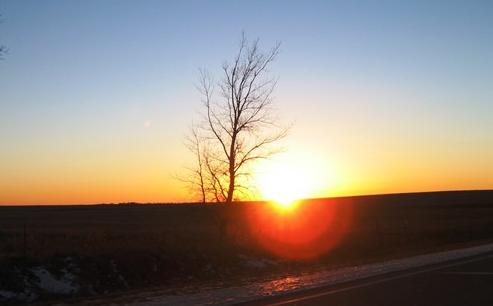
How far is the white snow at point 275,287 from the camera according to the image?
14820mm

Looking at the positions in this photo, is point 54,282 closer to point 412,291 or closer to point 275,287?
point 275,287

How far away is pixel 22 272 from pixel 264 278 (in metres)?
7.04

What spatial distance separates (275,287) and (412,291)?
3410 mm

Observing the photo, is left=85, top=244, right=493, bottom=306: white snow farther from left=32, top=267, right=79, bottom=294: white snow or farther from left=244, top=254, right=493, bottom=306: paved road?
left=32, top=267, right=79, bottom=294: white snow

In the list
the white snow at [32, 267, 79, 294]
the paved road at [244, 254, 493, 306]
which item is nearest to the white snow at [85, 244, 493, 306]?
the paved road at [244, 254, 493, 306]

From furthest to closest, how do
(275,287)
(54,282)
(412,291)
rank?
(54,282)
(275,287)
(412,291)

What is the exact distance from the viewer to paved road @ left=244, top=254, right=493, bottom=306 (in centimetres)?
1409

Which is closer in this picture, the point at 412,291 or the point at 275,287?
the point at 412,291

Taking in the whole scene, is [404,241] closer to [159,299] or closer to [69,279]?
[69,279]

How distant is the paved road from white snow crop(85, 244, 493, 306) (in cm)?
64

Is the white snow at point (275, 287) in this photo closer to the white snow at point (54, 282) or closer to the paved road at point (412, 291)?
the paved road at point (412, 291)

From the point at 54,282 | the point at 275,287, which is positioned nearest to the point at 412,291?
the point at 275,287

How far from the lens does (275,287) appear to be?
1702cm

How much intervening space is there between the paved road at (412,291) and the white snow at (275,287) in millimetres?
640
